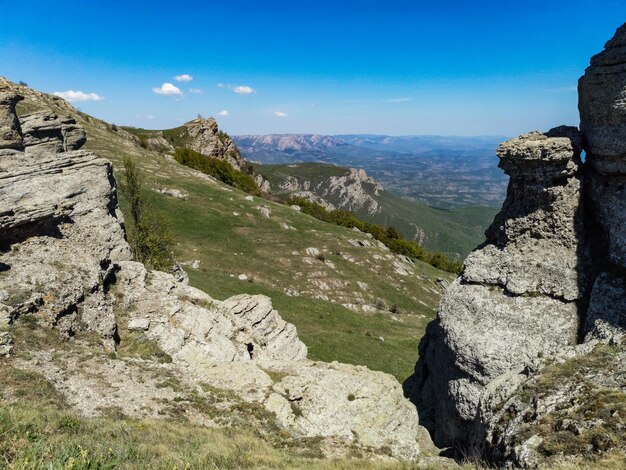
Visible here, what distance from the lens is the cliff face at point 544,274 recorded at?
19969 millimetres

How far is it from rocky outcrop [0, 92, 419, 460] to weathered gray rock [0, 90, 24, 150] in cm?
118

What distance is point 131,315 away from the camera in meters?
27.7

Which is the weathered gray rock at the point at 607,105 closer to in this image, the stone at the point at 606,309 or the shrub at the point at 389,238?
the stone at the point at 606,309

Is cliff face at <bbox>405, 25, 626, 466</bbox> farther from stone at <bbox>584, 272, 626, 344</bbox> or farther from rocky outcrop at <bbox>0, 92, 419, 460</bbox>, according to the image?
rocky outcrop at <bbox>0, 92, 419, 460</bbox>

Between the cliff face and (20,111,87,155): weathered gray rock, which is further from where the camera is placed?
(20,111,87,155): weathered gray rock

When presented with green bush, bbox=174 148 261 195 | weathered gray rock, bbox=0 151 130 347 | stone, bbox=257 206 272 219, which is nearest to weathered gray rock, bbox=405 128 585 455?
weathered gray rock, bbox=0 151 130 347

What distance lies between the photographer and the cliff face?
20.0m

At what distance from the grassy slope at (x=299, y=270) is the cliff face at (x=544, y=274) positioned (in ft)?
70.8

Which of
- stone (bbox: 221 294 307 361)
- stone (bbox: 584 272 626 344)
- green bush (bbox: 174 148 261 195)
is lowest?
stone (bbox: 221 294 307 361)

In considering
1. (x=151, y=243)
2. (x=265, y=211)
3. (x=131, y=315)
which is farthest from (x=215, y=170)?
(x=131, y=315)

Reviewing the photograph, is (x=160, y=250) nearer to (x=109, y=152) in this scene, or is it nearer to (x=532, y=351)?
(x=532, y=351)

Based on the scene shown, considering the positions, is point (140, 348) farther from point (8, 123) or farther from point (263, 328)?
point (8, 123)

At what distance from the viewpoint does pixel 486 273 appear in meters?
24.9

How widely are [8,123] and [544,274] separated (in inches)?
1702
